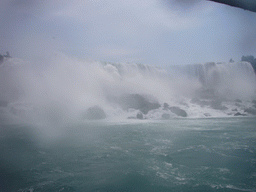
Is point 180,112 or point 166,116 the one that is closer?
point 166,116

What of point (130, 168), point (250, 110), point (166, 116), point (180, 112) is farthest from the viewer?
point (250, 110)

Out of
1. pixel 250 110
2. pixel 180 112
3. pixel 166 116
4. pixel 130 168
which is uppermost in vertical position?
pixel 250 110

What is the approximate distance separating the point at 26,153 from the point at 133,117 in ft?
49.9

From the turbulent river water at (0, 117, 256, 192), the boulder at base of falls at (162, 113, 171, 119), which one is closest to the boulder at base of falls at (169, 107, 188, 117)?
the boulder at base of falls at (162, 113, 171, 119)

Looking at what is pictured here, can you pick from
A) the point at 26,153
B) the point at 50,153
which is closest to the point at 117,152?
the point at 50,153

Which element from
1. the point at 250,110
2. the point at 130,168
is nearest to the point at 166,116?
the point at 250,110

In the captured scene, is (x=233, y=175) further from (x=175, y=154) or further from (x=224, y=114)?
(x=224, y=114)

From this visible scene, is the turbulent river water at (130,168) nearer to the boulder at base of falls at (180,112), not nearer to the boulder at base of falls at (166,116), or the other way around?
the boulder at base of falls at (166,116)

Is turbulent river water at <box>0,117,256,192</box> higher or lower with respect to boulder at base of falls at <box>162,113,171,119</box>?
lower

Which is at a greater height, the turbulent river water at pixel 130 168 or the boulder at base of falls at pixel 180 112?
the boulder at base of falls at pixel 180 112

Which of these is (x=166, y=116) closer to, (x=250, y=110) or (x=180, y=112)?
(x=180, y=112)

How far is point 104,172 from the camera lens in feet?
15.0

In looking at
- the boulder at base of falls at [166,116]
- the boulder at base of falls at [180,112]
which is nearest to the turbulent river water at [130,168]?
the boulder at base of falls at [166,116]

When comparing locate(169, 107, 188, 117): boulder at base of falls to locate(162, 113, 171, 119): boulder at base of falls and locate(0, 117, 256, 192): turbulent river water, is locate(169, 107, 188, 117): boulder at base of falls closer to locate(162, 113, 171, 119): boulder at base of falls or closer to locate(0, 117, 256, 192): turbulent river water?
locate(162, 113, 171, 119): boulder at base of falls
